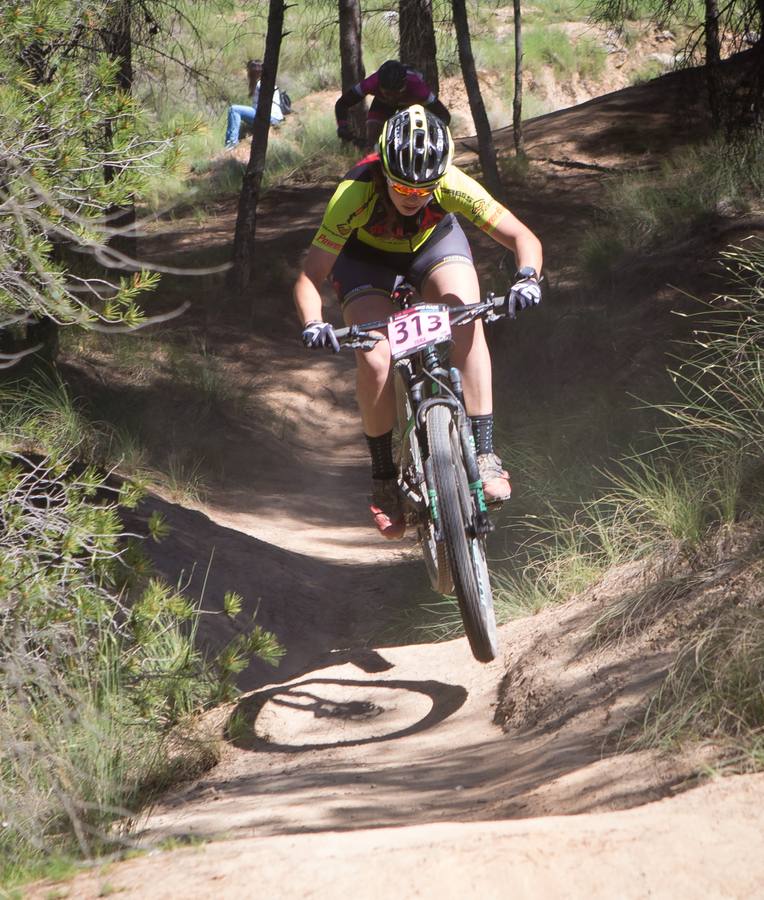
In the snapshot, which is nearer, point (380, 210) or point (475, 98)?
point (380, 210)

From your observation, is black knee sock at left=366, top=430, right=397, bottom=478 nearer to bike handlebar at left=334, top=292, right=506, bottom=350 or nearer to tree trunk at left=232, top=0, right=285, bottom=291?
bike handlebar at left=334, top=292, right=506, bottom=350

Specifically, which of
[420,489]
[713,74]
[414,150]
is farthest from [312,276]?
[713,74]

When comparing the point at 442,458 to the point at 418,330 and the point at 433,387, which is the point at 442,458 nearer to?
the point at 433,387

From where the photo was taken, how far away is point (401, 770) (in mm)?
3977

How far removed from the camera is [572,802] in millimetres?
3178

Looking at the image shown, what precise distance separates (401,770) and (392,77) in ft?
12.7

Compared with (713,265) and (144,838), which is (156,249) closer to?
(713,265)

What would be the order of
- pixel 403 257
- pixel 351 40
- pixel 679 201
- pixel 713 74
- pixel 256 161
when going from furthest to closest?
pixel 351 40, pixel 256 161, pixel 679 201, pixel 713 74, pixel 403 257

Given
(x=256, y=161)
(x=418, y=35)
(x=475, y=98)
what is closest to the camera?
(x=475, y=98)

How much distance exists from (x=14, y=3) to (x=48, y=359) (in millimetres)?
5180

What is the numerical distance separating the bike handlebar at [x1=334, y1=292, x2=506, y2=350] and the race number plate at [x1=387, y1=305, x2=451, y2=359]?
0.06 m

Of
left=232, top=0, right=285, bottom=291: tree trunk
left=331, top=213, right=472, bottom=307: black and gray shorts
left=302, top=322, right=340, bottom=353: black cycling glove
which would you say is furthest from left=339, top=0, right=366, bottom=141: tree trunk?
left=302, top=322, right=340, bottom=353: black cycling glove

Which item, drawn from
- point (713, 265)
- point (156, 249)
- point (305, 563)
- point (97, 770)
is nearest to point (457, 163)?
point (156, 249)

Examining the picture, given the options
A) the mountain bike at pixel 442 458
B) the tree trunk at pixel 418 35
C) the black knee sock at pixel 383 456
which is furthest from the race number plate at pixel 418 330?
the tree trunk at pixel 418 35
